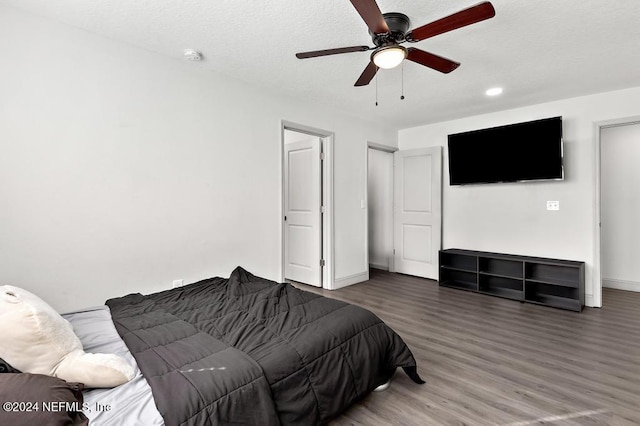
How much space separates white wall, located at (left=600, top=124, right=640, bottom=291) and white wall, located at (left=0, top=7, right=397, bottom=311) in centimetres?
463

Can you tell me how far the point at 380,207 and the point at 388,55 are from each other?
390 centimetres

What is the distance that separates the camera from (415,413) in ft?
6.28

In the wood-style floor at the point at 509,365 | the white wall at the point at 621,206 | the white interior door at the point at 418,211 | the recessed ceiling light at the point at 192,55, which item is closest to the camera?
the wood-style floor at the point at 509,365

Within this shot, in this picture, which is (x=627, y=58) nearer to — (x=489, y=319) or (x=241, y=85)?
(x=489, y=319)

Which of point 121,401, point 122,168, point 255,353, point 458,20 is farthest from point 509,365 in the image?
point 122,168

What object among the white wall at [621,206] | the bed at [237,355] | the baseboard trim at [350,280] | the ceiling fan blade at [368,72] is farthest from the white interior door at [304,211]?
the white wall at [621,206]

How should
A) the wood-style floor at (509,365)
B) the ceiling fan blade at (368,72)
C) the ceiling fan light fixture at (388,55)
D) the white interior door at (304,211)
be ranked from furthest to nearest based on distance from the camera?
1. the white interior door at (304,211)
2. the ceiling fan blade at (368,72)
3. the ceiling fan light fixture at (388,55)
4. the wood-style floor at (509,365)

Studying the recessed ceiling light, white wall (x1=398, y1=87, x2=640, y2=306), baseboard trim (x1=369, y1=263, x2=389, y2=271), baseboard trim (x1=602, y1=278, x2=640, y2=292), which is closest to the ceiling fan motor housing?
the recessed ceiling light

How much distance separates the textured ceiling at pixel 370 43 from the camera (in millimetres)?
2195

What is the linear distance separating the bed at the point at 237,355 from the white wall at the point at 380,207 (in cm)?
359

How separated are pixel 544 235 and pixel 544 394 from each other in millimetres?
2753

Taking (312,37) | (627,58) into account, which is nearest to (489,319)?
(627,58)

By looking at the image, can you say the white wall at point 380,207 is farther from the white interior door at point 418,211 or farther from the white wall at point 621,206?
the white wall at point 621,206

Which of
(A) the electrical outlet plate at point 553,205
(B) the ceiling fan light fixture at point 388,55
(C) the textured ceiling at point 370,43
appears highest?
(C) the textured ceiling at point 370,43
